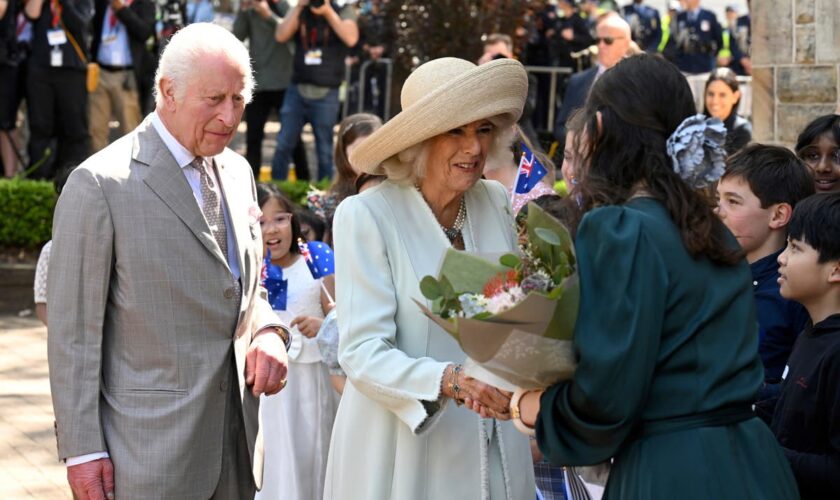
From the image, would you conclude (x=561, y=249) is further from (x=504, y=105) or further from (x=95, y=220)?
(x=95, y=220)

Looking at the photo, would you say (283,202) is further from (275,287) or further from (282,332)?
(282,332)

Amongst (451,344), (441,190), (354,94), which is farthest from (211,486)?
(354,94)

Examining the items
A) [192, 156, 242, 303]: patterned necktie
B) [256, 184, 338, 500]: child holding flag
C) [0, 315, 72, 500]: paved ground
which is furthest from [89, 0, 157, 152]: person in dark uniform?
[192, 156, 242, 303]: patterned necktie

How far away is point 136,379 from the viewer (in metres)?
3.91

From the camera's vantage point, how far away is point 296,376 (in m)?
5.98

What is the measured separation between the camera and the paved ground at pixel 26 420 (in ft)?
22.4

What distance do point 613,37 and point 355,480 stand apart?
7.43 m

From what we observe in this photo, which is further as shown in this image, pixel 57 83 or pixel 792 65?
pixel 57 83

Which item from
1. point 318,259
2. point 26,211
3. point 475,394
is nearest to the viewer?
point 475,394

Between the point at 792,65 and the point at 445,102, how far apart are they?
4.89m

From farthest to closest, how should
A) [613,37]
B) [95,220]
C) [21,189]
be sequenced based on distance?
[21,189]
[613,37]
[95,220]

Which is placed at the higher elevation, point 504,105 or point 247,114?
point 504,105

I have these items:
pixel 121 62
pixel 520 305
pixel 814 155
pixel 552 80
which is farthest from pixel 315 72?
pixel 520 305

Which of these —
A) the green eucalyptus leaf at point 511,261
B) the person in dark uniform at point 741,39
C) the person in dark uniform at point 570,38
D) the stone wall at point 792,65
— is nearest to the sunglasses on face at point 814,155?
the stone wall at point 792,65
